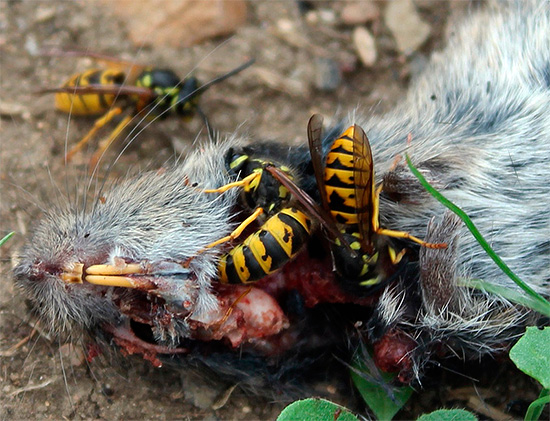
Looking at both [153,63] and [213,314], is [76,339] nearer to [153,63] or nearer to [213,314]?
[213,314]

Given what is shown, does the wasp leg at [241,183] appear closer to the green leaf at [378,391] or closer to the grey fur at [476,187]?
the grey fur at [476,187]

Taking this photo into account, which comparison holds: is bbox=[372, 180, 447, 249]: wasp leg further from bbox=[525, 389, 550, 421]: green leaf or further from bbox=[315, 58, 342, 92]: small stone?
bbox=[315, 58, 342, 92]: small stone

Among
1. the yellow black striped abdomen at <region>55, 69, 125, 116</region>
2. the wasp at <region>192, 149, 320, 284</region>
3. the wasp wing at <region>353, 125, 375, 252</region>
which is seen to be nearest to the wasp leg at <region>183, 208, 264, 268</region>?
the wasp at <region>192, 149, 320, 284</region>

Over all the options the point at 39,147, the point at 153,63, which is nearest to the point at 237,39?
the point at 153,63

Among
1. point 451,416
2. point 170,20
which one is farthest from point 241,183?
point 170,20

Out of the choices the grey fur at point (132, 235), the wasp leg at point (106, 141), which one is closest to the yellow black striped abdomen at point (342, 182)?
the grey fur at point (132, 235)
